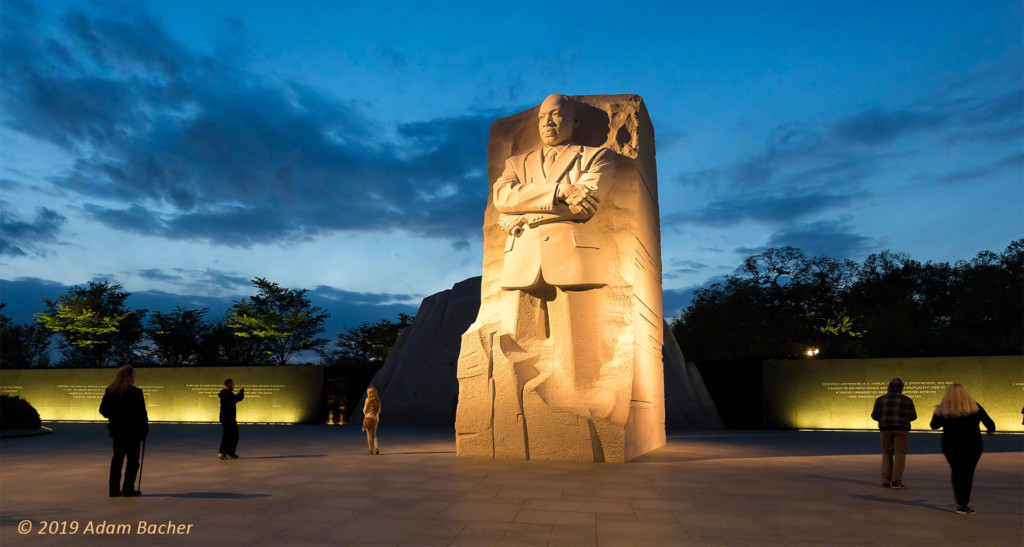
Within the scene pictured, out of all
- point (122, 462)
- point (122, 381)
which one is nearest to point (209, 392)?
point (122, 381)

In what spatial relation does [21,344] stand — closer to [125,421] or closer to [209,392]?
[209,392]

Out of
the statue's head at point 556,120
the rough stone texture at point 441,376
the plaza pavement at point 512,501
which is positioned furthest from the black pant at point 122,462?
the rough stone texture at point 441,376

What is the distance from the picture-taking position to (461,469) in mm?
8438

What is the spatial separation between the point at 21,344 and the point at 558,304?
39796 mm

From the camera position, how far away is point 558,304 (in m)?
9.95

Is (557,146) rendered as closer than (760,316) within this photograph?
Yes

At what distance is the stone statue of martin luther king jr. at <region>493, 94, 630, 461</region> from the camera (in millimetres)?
9336

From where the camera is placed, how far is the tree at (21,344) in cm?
3794

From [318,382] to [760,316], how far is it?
23033 millimetres

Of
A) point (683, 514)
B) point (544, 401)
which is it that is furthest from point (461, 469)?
point (683, 514)

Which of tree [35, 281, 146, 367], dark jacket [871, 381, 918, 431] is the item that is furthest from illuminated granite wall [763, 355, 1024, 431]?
tree [35, 281, 146, 367]

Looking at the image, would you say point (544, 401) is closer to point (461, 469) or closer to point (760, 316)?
point (461, 469)

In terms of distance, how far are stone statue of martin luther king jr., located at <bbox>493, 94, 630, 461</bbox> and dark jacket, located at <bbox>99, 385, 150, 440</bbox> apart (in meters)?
4.49

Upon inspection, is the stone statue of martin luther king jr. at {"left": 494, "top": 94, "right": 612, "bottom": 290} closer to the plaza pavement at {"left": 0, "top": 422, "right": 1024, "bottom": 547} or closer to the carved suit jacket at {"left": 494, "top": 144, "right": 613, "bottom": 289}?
the carved suit jacket at {"left": 494, "top": 144, "right": 613, "bottom": 289}
